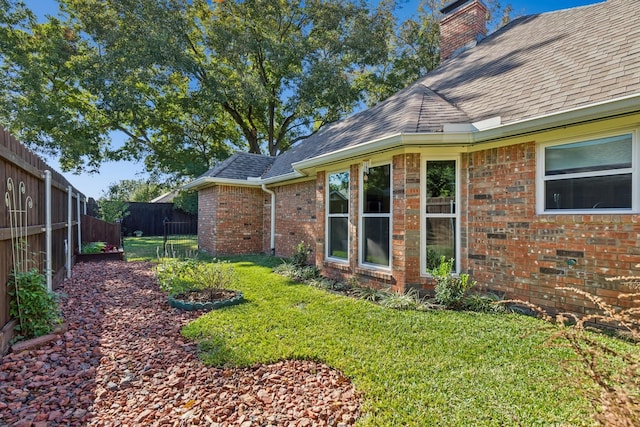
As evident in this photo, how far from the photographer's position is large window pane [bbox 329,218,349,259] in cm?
703

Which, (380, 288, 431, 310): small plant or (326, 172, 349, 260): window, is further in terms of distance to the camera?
(326, 172, 349, 260): window

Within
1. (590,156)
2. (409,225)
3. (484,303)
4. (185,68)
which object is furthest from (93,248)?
(590,156)

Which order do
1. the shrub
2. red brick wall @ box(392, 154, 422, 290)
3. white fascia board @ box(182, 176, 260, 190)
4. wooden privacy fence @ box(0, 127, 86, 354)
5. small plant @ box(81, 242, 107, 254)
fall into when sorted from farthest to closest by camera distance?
white fascia board @ box(182, 176, 260, 190)
small plant @ box(81, 242, 107, 254)
red brick wall @ box(392, 154, 422, 290)
the shrub
wooden privacy fence @ box(0, 127, 86, 354)

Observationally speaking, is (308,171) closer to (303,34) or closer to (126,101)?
(126,101)

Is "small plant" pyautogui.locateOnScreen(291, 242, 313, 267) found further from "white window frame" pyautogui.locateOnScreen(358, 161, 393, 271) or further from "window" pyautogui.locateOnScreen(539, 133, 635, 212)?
"window" pyautogui.locateOnScreen(539, 133, 635, 212)

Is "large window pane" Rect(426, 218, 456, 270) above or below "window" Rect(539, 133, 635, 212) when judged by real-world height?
below

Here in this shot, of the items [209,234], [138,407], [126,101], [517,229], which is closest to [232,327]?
[138,407]

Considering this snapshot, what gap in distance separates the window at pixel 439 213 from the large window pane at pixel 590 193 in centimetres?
137

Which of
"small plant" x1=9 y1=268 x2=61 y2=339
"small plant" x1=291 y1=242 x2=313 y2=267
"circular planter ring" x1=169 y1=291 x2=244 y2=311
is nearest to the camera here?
"small plant" x1=9 y1=268 x2=61 y2=339

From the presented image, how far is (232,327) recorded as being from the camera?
4.22m

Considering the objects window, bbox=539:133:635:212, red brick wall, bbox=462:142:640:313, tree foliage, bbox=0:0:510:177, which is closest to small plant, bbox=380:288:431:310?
red brick wall, bbox=462:142:640:313

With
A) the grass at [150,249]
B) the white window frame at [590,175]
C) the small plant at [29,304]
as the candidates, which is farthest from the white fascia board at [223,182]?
the white window frame at [590,175]

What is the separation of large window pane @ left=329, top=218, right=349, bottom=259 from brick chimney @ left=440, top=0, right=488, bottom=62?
712 centimetres

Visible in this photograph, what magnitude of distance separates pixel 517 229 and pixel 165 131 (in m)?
20.5
